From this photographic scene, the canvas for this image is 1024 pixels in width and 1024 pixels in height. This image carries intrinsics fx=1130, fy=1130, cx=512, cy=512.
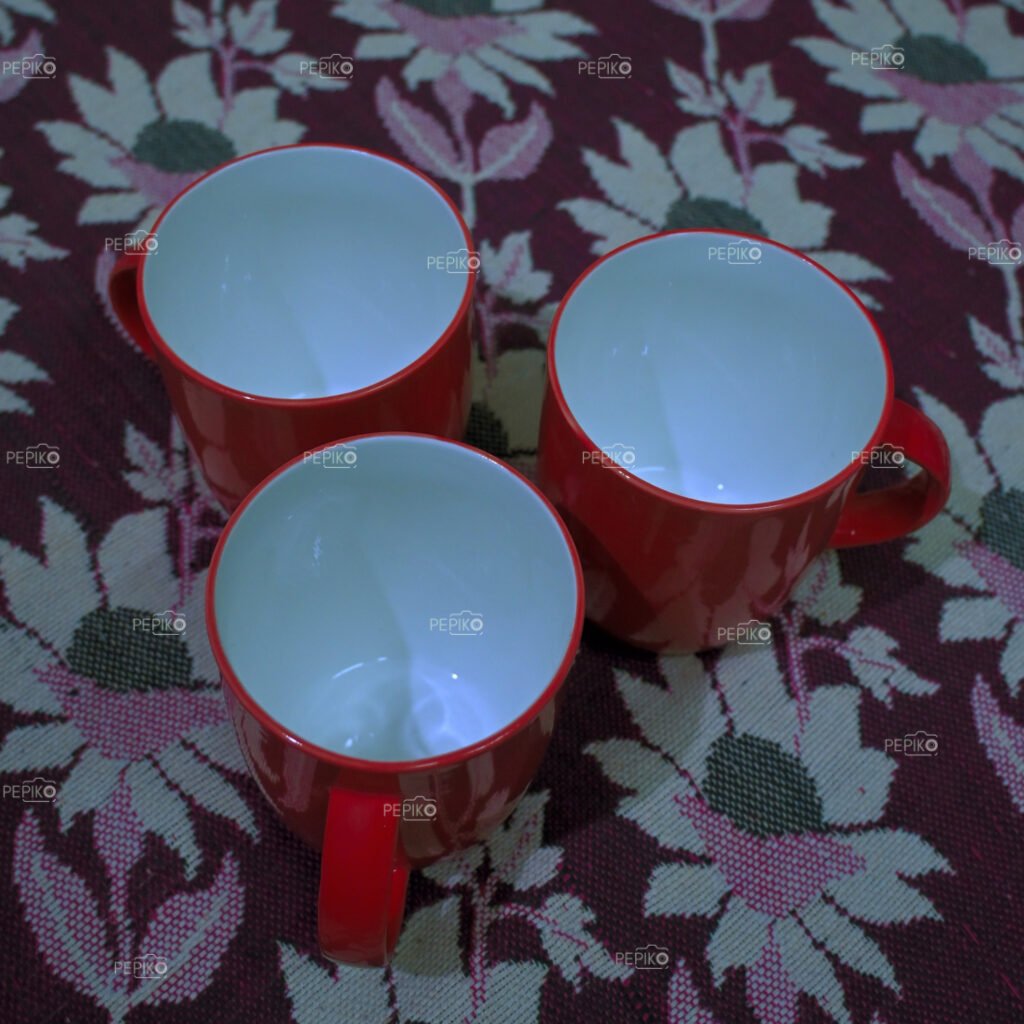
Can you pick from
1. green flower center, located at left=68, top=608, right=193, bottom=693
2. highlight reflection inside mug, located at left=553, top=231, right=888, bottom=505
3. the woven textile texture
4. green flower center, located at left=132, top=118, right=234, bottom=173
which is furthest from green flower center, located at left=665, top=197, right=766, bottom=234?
green flower center, located at left=68, top=608, right=193, bottom=693

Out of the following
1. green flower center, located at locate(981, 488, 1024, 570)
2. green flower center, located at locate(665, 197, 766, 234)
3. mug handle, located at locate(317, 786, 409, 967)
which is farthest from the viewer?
green flower center, located at locate(665, 197, 766, 234)

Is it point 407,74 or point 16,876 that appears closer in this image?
point 16,876

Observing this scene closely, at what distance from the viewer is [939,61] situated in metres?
0.74

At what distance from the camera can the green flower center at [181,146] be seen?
2.17ft

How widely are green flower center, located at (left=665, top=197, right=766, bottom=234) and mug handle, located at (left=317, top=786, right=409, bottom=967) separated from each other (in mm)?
425

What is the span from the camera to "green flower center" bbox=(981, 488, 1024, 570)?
56 cm

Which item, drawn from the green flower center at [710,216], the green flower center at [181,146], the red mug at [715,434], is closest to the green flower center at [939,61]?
the green flower center at [710,216]

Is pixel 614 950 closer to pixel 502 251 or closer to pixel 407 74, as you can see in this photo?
pixel 502 251

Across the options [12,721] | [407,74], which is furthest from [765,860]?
[407,74]

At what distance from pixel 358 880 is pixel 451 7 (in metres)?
0.59

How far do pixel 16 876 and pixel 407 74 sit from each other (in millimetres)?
507

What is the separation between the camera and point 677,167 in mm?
682

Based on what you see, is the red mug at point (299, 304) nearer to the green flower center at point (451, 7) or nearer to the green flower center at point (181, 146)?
the green flower center at point (181, 146)

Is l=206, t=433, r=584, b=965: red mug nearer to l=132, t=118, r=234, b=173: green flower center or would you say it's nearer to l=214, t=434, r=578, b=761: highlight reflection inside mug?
l=214, t=434, r=578, b=761: highlight reflection inside mug
